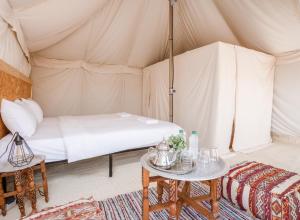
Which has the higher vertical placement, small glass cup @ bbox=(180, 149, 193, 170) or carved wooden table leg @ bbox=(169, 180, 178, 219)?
small glass cup @ bbox=(180, 149, 193, 170)

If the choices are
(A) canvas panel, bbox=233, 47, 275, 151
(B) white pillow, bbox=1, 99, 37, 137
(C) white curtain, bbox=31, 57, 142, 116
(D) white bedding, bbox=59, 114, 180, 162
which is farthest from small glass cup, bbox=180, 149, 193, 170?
(C) white curtain, bbox=31, 57, 142, 116

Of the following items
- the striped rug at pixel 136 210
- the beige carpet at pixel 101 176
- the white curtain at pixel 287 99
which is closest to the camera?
the striped rug at pixel 136 210

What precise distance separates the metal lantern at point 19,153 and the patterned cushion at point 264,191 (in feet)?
5.94

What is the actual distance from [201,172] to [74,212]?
111 centimetres

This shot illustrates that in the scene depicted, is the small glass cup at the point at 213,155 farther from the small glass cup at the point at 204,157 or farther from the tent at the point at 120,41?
the tent at the point at 120,41

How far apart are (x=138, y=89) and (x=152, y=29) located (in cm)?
194

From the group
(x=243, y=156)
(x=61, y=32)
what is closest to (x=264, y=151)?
(x=243, y=156)

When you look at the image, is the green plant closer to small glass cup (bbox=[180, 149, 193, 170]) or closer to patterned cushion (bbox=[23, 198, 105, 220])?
small glass cup (bbox=[180, 149, 193, 170])

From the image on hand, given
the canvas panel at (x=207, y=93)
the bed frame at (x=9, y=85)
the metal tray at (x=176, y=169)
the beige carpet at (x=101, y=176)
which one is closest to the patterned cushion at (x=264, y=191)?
the metal tray at (x=176, y=169)

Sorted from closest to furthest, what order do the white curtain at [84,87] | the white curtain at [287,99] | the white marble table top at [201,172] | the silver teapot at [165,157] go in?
the white marble table top at [201,172] → the silver teapot at [165,157] → the white curtain at [287,99] → the white curtain at [84,87]

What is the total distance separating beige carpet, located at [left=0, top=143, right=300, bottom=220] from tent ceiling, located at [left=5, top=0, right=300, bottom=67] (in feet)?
6.74

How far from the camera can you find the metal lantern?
1645 millimetres

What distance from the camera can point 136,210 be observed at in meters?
1.68

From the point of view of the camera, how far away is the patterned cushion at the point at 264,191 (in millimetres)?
1354
